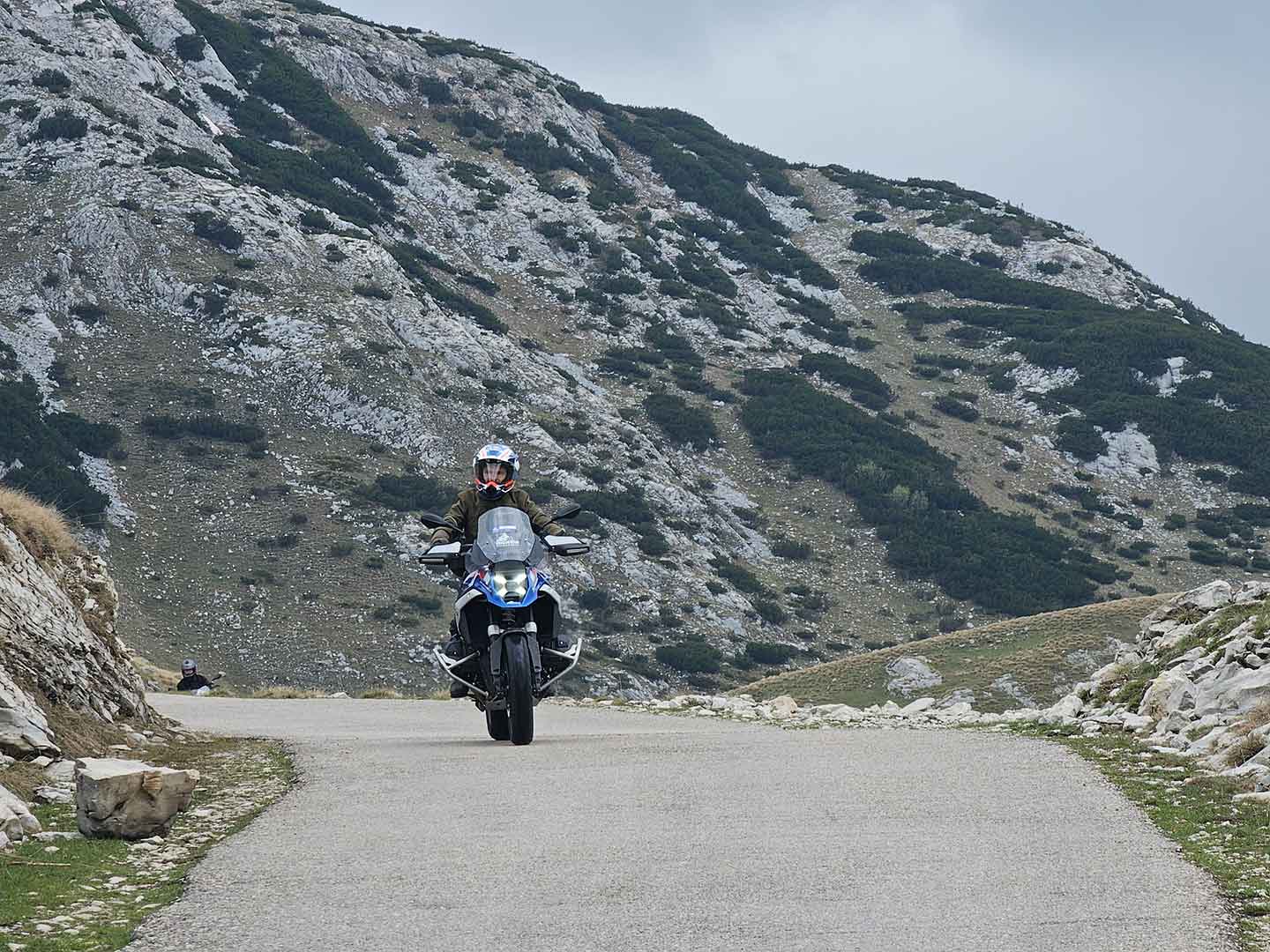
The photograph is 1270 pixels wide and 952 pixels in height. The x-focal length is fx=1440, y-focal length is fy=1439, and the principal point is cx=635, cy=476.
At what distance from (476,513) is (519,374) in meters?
68.0

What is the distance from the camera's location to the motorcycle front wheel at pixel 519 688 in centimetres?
1341

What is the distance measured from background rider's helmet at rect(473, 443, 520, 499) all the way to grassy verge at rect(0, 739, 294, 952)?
14.0 feet

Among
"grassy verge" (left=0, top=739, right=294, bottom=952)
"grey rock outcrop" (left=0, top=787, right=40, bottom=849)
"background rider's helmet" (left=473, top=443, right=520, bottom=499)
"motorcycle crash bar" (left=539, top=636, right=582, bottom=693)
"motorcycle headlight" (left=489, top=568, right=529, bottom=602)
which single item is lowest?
"grassy verge" (left=0, top=739, right=294, bottom=952)

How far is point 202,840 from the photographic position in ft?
28.6

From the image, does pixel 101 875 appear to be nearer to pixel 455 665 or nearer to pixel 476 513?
pixel 455 665

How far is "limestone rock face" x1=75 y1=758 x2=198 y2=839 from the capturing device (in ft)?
28.0

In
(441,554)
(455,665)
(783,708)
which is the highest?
(441,554)

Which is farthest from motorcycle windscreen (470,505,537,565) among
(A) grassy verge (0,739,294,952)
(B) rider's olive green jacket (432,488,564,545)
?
(A) grassy verge (0,739,294,952)

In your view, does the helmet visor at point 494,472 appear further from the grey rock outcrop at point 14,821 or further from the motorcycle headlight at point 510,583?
the grey rock outcrop at point 14,821

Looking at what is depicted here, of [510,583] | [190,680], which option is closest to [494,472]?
[510,583]

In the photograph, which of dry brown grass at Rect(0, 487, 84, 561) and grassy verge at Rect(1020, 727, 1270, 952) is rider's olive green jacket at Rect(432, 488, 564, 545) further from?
grassy verge at Rect(1020, 727, 1270, 952)

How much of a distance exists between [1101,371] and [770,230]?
35.8 metres

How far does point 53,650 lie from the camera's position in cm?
1445

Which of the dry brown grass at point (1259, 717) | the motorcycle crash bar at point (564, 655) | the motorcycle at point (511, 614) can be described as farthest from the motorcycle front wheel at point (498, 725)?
the dry brown grass at point (1259, 717)
